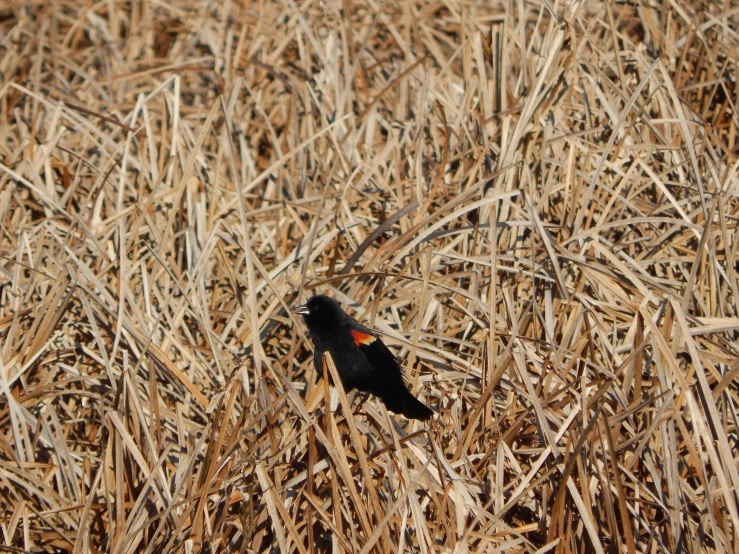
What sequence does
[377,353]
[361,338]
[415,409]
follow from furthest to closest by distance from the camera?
[361,338] < [377,353] < [415,409]

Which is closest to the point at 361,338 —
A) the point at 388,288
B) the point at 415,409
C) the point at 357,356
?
the point at 357,356

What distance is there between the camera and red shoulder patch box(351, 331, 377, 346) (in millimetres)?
2977

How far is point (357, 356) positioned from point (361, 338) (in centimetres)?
10

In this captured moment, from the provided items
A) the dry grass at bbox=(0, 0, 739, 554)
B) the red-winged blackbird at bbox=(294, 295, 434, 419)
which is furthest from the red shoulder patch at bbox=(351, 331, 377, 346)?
the dry grass at bbox=(0, 0, 739, 554)

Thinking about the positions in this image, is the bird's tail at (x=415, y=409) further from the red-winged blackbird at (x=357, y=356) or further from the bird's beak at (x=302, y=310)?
the bird's beak at (x=302, y=310)

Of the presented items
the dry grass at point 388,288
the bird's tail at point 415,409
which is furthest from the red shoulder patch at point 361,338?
the bird's tail at point 415,409

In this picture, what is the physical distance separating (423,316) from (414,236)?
0.42m

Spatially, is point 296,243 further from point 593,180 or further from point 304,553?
point 304,553

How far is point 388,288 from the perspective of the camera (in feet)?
10.0

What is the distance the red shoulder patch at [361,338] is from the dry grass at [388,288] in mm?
111

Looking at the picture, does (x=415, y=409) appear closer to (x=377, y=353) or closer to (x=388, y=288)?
(x=377, y=353)

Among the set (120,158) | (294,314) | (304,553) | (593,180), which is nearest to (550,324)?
(593,180)

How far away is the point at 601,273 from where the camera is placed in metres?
3.02

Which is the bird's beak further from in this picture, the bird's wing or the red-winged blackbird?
the bird's wing
